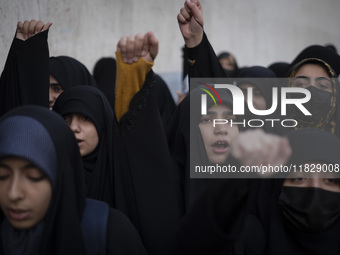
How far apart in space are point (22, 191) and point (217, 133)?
3.58 ft

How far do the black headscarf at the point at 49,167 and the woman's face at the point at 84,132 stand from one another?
657mm

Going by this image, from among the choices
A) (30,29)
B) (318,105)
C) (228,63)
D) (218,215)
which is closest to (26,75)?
(30,29)

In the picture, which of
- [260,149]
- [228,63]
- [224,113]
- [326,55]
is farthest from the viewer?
[228,63]

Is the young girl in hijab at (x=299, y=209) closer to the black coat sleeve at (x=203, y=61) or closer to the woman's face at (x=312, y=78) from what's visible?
the woman's face at (x=312, y=78)

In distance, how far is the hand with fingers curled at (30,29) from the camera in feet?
7.45

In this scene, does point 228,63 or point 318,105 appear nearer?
point 318,105

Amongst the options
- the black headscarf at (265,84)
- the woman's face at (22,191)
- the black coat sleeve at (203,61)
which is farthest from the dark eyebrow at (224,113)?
the woman's face at (22,191)

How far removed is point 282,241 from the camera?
73.4 inches

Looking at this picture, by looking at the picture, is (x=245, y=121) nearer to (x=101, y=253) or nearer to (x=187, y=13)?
(x=187, y=13)

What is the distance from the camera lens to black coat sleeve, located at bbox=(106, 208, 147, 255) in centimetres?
164

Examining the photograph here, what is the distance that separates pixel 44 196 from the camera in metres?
1.58

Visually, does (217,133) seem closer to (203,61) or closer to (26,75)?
(203,61)

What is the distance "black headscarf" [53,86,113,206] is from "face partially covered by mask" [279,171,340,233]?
0.78 m

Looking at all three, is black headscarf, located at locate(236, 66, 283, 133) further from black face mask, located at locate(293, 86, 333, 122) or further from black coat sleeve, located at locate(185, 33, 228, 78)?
black coat sleeve, located at locate(185, 33, 228, 78)
